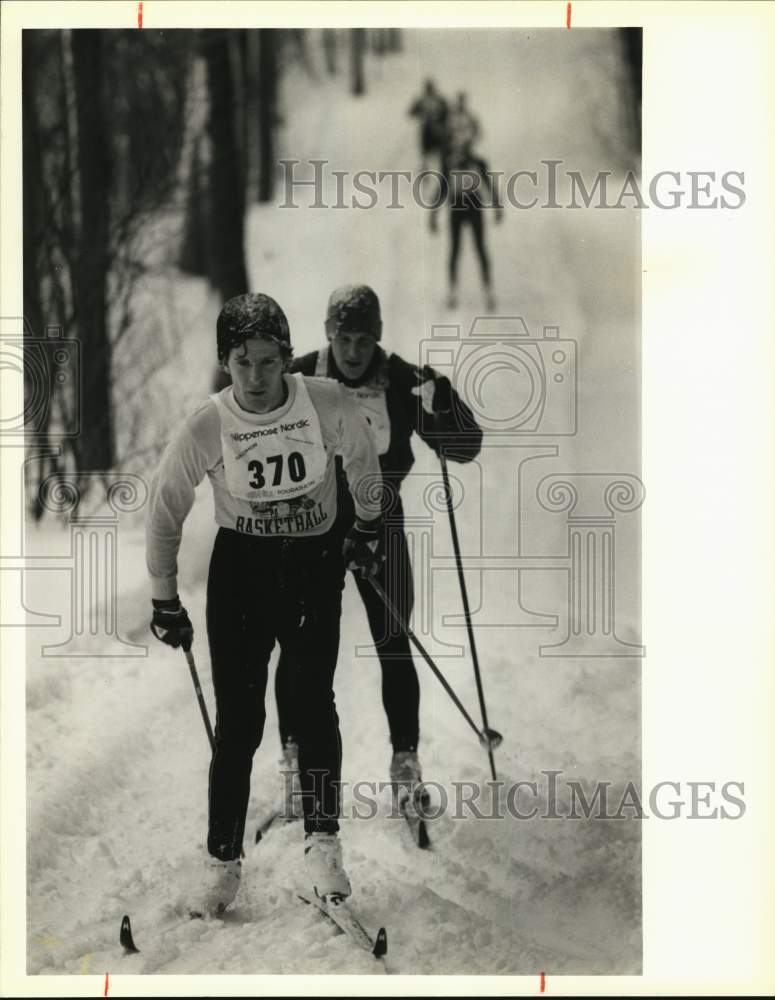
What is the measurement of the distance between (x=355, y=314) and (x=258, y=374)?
0.26 metres

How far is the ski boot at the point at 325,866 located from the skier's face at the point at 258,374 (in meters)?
0.98

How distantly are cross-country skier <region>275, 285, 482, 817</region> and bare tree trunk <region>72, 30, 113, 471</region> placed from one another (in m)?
0.51

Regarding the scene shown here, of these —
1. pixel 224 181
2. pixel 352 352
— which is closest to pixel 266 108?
pixel 224 181

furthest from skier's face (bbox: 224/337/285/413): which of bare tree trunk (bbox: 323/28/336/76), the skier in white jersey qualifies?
bare tree trunk (bbox: 323/28/336/76)

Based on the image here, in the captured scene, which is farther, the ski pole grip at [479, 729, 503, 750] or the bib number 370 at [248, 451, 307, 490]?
the ski pole grip at [479, 729, 503, 750]

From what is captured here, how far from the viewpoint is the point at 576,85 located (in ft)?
7.88

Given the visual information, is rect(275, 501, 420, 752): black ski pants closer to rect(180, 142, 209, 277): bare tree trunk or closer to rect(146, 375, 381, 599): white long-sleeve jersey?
rect(146, 375, 381, 599): white long-sleeve jersey

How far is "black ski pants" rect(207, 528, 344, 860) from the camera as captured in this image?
7.63 feet

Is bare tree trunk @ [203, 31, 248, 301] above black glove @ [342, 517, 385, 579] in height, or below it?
above

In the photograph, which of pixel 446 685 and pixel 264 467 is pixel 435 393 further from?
pixel 446 685

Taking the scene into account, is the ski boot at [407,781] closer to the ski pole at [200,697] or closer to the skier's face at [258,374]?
the ski pole at [200,697]

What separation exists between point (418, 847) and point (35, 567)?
42.8 inches
